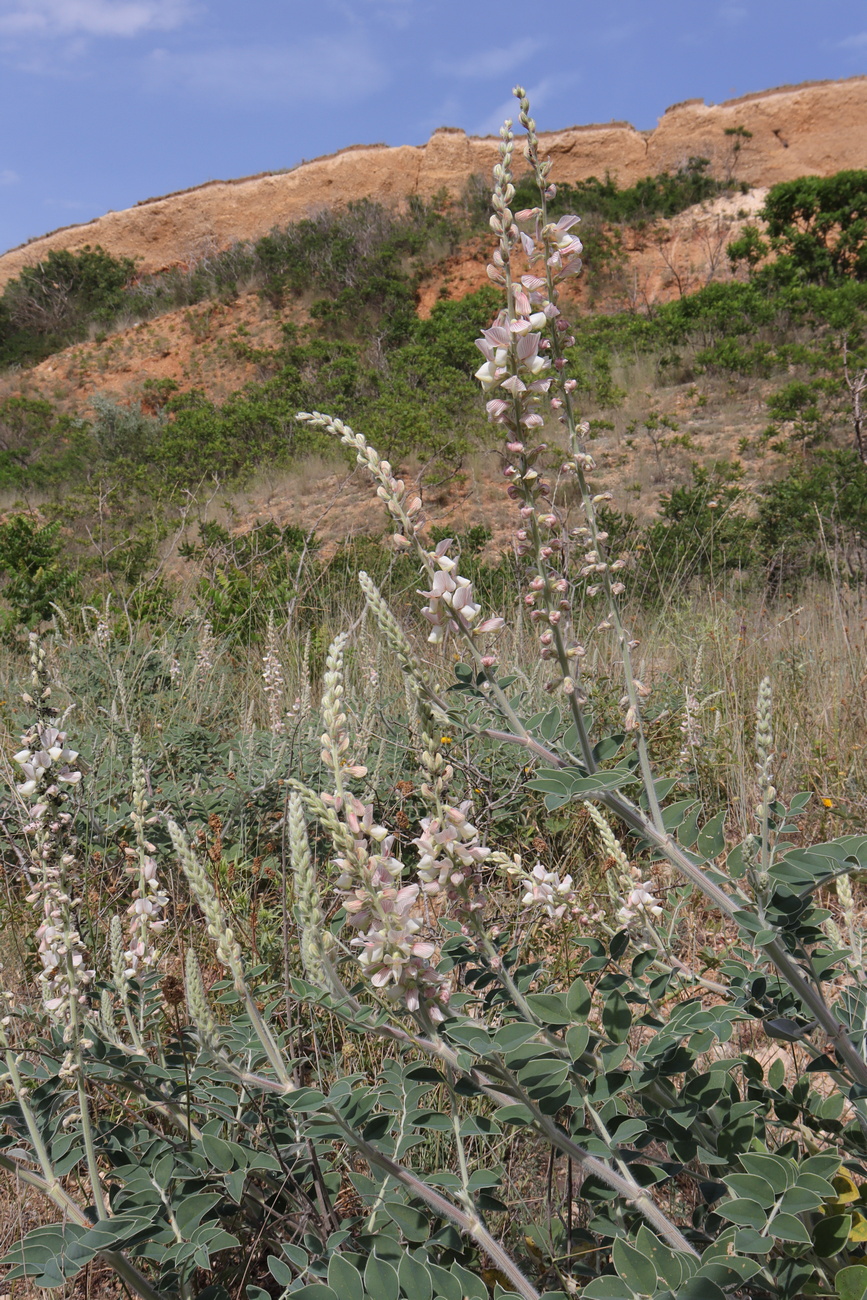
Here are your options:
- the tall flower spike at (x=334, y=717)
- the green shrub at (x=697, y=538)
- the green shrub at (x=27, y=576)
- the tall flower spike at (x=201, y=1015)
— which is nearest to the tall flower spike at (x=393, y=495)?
the tall flower spike at (x=334, y=717)

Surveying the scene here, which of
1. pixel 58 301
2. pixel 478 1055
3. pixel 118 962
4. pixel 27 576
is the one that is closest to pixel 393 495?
pixel 478 1055

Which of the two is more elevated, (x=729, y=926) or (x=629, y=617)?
(x=629, y=617)

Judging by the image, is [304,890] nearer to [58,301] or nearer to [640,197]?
[640,197]

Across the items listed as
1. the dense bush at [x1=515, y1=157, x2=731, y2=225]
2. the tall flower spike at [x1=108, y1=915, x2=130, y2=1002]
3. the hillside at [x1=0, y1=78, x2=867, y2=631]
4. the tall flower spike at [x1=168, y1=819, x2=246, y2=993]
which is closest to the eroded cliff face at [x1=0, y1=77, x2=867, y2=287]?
the hillside at [x1=0, y1=78, x2=867, y2=631]

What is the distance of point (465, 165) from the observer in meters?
25.0

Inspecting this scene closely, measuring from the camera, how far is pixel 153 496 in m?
12.4

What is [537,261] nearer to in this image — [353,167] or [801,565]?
[801,565]

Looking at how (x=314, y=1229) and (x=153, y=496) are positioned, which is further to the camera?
(x=153, y=496)

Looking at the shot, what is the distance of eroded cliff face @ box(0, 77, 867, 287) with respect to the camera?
22.8 meters

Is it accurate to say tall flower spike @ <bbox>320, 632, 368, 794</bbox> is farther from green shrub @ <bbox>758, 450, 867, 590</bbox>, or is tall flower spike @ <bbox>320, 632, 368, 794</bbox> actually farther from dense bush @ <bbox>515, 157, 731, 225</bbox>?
dense bush @ <bbox>515, 157, 731, 225</bbox>

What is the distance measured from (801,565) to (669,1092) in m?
5.98

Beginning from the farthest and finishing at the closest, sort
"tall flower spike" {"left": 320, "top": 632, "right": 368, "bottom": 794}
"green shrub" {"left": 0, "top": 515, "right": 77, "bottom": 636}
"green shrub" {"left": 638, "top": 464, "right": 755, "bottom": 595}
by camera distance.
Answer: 1. "green shrub" {"left": 638, "top": 464, "right": 755, "bottom": 595}
2. "green shrub" {"left": 0, "top": 515, "right": 77, "bottom": 636}
3. "tall flower spike" {"left": 320, "top": 632, "right": 368, "bottom": 794}

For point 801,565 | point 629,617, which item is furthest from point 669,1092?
point 801,565

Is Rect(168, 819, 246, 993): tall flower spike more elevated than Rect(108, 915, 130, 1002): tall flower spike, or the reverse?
Rect(168, 819, 246, 993): tall flower spike
